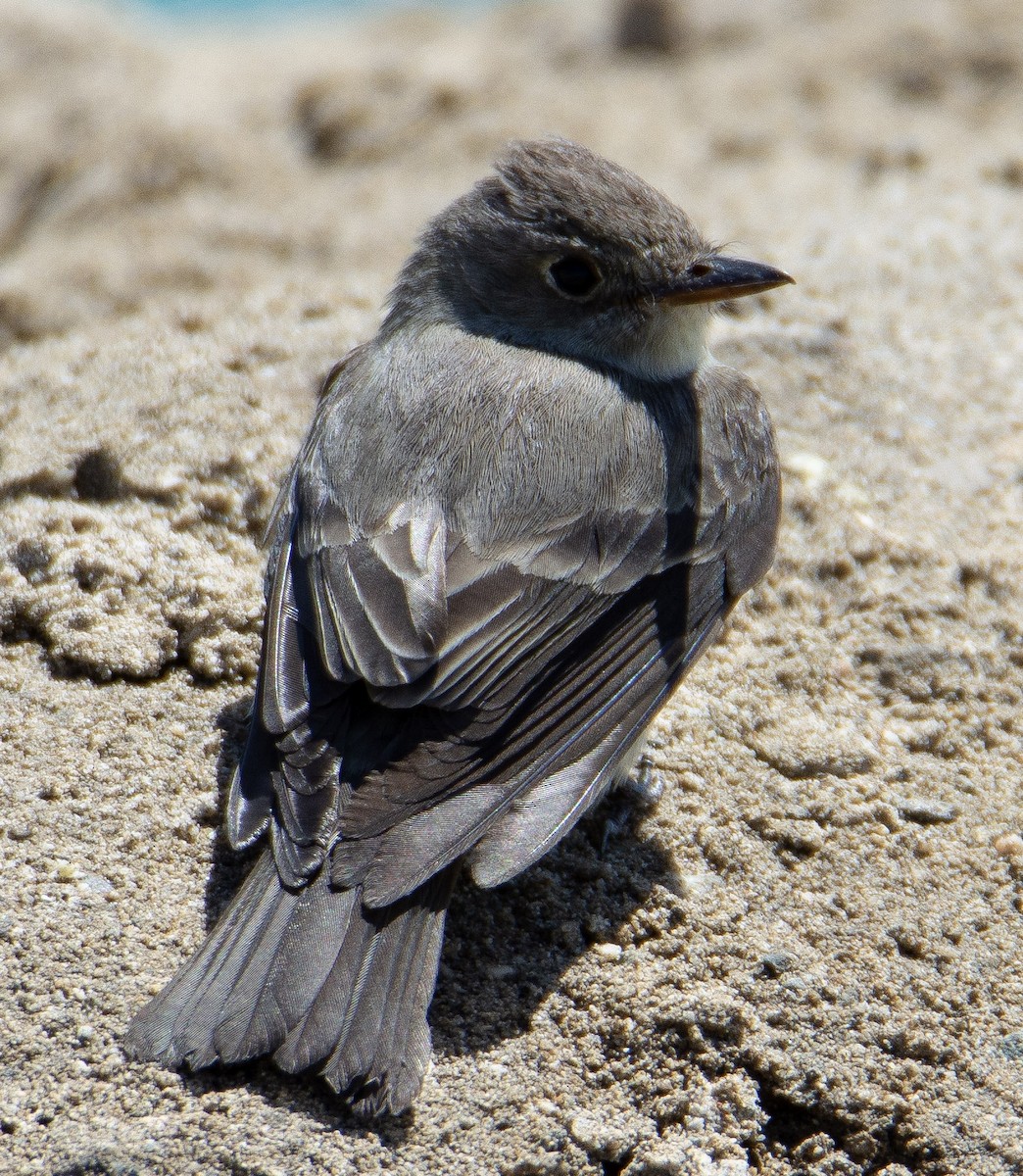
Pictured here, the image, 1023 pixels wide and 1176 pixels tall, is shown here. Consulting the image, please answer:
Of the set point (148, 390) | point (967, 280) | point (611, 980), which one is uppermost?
point (967, 280)

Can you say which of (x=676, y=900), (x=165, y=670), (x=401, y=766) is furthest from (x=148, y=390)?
(x=676, y=900)

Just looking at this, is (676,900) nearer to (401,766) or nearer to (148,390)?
(401,766)

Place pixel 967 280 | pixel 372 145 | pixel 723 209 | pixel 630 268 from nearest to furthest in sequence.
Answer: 1. pixel 630 268
2. pixel 967 280
3. pixel 723 209
4. pixel 372 145

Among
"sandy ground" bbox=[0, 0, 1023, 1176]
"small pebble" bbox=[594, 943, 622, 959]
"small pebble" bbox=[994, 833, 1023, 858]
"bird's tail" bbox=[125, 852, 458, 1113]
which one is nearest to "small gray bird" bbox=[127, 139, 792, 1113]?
"bird's tail" bbox=[125, 852, 458, 1113]

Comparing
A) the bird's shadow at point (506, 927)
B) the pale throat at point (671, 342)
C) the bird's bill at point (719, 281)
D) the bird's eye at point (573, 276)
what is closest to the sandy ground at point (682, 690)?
the bird's shadow at point (506, 927)

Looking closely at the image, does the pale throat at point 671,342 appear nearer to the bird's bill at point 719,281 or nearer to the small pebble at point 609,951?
the bird's bill at point 719,281

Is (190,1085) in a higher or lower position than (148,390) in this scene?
lower
